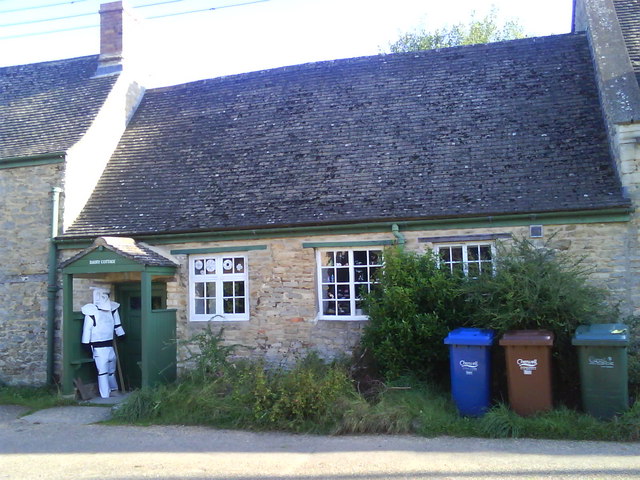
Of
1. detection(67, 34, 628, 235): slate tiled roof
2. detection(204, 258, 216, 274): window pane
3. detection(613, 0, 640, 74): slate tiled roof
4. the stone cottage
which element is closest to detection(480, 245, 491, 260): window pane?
the stone cottage

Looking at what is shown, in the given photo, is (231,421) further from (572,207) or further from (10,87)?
(10,87)

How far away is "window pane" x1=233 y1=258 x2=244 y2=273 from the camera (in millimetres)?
11758

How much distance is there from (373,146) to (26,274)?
7617mm

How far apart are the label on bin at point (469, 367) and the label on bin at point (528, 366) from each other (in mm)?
603

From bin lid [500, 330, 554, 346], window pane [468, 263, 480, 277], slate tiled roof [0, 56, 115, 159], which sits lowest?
bin lid [500, 330, 554, 346]

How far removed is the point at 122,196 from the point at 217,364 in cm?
499

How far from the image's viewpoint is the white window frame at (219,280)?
11.7 m

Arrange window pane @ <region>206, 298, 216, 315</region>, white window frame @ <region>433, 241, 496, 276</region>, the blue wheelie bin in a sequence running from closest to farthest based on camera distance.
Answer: the blue wheelie bin, white window frame @ <region>433, 241, 496, 276</region>, window pane @ <region>206, 298, 216, 315</region>

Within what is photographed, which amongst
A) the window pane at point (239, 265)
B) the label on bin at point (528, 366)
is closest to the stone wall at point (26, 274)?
the window pane at point (239, 265)

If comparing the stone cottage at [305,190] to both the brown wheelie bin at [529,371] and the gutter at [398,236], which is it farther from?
the brown wheelie bin at [529,371]

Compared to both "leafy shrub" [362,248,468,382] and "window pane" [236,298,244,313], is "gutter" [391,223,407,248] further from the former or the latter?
"window pane" [236,298,244,313]

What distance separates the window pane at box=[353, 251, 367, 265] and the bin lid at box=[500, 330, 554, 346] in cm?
338

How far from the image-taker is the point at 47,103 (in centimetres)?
1509

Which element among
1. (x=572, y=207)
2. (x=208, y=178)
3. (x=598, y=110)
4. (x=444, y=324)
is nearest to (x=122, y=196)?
(x=208, y=178)
